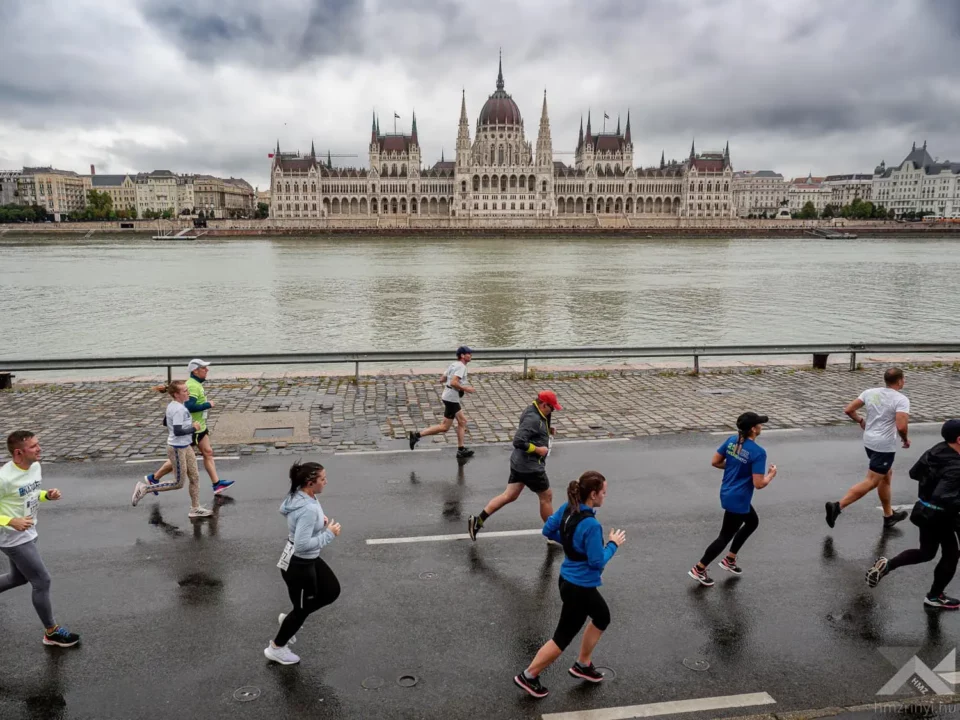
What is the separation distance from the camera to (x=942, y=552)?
6.00 meters

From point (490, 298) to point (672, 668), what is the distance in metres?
39.4

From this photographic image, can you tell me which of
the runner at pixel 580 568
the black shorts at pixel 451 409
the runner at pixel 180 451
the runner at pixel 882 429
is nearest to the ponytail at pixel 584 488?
the runner at pixel 580 568

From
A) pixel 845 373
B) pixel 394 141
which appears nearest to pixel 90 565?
pixel 845 373

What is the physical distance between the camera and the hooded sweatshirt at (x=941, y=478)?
5723 mm

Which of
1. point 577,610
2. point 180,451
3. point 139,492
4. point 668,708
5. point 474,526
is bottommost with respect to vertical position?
point 668,708

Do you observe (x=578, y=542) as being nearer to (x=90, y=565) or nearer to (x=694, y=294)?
(x=90, y=565)

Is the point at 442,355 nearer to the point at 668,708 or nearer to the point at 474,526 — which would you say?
the point at 474,526

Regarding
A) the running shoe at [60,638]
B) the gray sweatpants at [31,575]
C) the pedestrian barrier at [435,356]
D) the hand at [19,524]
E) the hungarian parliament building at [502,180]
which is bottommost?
the running shoe at [60,638]

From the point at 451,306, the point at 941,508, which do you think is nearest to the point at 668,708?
the point at 941,508

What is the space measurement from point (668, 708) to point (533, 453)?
2758 millimetres

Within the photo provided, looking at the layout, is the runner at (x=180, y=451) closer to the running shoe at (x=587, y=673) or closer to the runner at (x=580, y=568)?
the runner at (x=580, y=568)

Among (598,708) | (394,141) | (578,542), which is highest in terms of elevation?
(394,141)

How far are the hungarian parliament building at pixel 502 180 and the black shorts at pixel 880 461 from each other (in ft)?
573

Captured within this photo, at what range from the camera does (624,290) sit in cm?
4897
